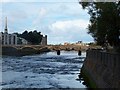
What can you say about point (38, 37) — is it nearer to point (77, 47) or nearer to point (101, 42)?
point (77, 47)

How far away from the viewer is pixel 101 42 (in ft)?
118

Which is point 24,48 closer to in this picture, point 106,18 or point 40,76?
point 40,76

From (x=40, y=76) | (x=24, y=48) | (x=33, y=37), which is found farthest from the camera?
(x=33, y=37)

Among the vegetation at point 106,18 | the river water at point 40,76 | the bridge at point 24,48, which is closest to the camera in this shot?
the vegetation at point 106,18

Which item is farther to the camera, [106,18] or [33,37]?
[33,37]

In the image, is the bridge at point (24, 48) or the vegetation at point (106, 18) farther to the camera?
the bridge at point (24, 48)

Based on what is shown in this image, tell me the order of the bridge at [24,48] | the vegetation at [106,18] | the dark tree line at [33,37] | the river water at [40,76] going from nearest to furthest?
the vegetation at [106,18], the river water at [40,76], the bridge at [24,48], the dark tree line at [33,37]

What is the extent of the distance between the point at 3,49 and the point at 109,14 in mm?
109653

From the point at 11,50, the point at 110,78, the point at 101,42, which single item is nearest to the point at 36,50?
the point at 11,50

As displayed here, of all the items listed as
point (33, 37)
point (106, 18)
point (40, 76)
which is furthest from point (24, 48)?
point (106, 18)

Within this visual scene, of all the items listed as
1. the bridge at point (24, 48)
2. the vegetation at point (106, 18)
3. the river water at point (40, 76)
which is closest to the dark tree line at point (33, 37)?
the bridge at point (24, 48)

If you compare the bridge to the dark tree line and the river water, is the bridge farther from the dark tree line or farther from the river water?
the river water

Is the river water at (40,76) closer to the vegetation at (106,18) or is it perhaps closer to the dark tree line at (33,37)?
the vegetation at (106,18)

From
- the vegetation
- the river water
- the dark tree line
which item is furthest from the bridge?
the vegetation
